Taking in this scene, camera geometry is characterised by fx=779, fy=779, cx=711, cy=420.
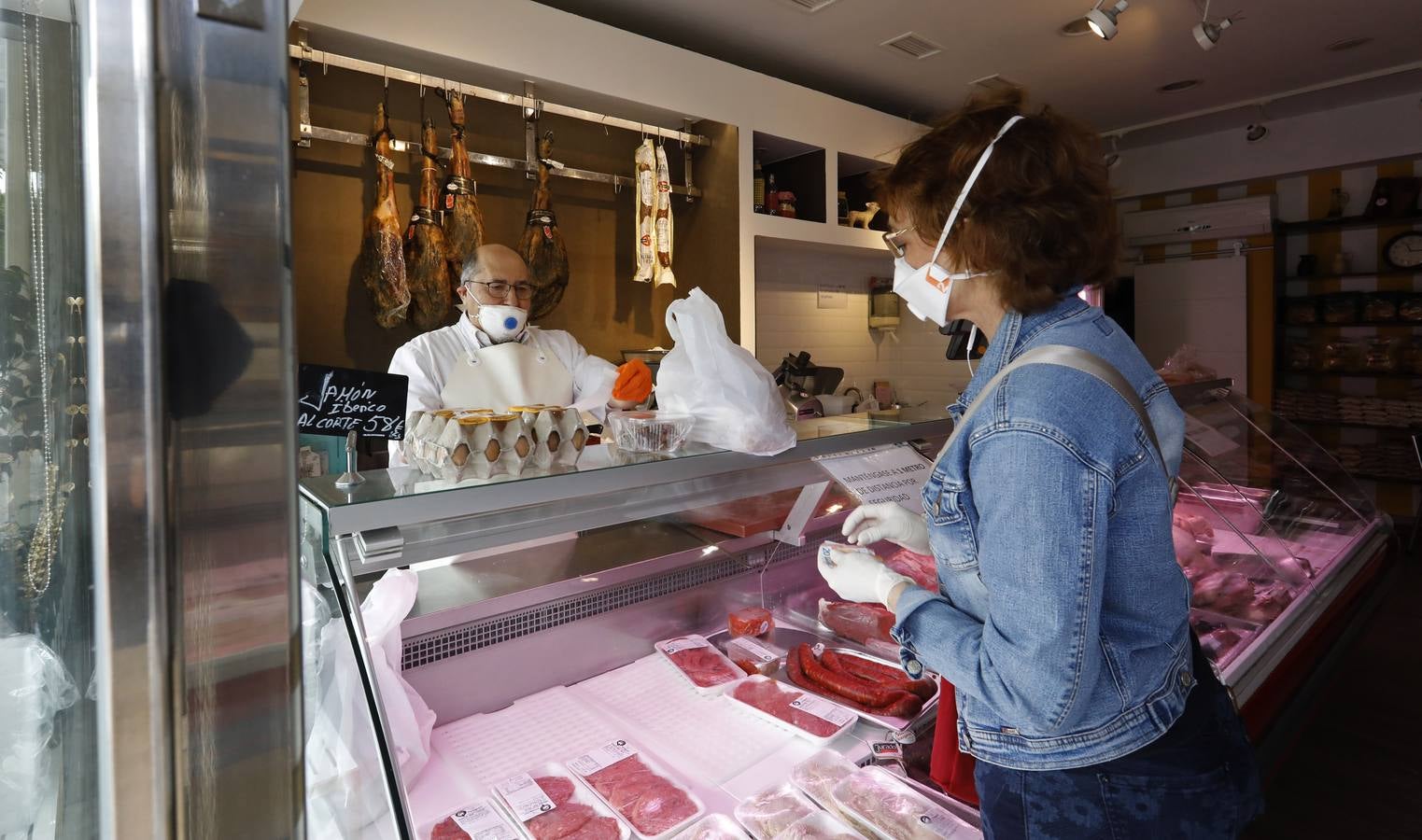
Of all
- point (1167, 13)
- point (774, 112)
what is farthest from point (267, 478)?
point (1167, 13)

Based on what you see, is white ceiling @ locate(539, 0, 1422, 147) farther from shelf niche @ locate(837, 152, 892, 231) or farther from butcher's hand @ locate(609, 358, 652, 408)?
butcher's hand @ locate(609, 358, 652, 408)

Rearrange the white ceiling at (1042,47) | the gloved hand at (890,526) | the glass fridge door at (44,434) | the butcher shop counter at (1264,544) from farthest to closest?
the white ceiling at (1042,47)
the butcher shop counter at (1264,544)
the gloved hand at (890,526)
the glass fridge door at (44,434)

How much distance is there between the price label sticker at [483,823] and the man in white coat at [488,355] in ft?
7.31

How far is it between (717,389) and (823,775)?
0.85 m

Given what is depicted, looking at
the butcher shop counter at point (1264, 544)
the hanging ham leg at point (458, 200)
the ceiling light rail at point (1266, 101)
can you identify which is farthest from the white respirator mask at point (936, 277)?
the ceiling light rail at point (1266, 101)

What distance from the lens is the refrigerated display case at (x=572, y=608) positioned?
1166 millimetres

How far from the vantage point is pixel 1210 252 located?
7.91m

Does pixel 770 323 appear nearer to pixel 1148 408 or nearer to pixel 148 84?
pixel 1148 408

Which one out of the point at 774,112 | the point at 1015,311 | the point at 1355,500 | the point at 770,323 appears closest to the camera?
the point at 1015,311

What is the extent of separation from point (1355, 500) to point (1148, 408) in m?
2.97

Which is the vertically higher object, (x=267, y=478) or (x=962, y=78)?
(x=962, y=78)

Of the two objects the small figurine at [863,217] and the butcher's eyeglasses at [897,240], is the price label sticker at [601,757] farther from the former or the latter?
the small figurine at [863,217]

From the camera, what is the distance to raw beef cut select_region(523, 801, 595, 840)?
1.41 metres

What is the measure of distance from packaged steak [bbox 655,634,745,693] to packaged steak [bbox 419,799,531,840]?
591 mm
